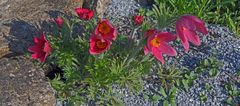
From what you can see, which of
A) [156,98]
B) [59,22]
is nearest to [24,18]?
[59,22]

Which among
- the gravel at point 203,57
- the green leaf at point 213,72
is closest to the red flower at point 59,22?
the gravel at point 203,57

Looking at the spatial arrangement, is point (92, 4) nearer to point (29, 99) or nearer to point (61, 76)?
point (61, 76)

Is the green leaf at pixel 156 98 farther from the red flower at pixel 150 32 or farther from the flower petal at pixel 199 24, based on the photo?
the flower petal at pixel 199 24

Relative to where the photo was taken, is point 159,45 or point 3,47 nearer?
point 159,45

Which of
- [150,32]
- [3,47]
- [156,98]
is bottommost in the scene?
[156,98]

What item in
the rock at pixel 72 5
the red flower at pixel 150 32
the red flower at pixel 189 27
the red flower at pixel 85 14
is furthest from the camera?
the rock at pixel 72 5

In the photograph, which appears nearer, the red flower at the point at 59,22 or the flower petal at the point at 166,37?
the flower petal at the point at 166,37

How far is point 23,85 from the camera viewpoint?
3.16 metres

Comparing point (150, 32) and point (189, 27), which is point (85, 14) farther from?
point (189, 27)

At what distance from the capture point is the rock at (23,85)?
10.1 feet

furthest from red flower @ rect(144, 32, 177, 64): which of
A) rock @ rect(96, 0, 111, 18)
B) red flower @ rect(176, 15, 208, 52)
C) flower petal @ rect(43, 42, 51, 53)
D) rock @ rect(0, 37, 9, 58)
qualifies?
rock @ rect(0, 37, 9, 58)

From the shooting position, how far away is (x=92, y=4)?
3.68m

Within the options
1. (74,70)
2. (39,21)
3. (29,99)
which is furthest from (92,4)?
(29,99)

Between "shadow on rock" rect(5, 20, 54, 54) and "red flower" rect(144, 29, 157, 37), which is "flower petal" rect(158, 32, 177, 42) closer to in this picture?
"red flower" rect(144, 29, 157, 37)
